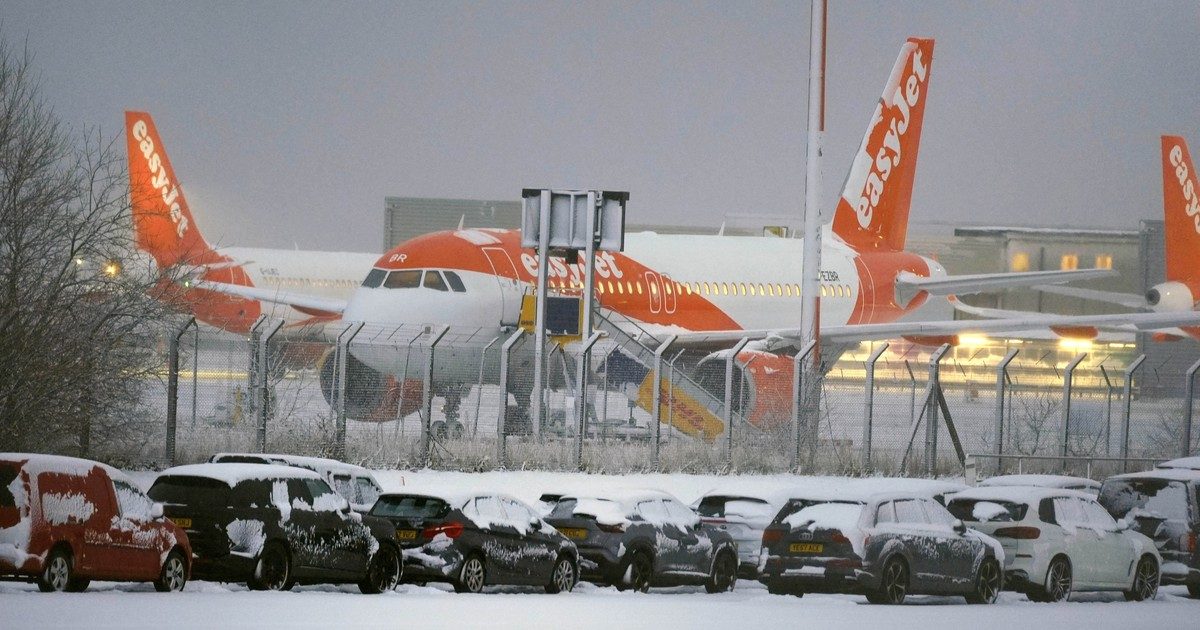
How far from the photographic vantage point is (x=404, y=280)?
3219 centimetres

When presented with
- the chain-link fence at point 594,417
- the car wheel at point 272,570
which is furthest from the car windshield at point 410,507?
the chain-link fence at point 594,417

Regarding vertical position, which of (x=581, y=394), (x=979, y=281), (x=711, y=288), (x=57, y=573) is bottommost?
(x=57, y=573)

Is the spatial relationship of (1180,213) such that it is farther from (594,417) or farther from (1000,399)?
(594,417)

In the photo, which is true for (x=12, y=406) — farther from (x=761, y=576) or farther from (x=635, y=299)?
(x=635, y=299)

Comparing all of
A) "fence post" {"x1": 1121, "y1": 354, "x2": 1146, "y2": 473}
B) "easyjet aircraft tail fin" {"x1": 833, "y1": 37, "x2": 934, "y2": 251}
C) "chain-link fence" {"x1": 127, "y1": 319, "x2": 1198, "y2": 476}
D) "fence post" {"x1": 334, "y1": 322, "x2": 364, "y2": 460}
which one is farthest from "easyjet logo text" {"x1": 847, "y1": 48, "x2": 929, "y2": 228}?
"fence post" {"x1": 334, "y1": 322, "x2": 364, "y2": 460}

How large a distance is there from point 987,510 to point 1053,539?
69 cm

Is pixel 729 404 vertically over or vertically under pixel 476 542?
over

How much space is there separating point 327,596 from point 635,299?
72.3 feet

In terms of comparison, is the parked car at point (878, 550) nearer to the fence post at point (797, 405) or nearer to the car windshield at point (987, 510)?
the car windshield at point (987, 510)

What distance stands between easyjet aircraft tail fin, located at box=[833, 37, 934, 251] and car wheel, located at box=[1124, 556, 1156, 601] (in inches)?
999

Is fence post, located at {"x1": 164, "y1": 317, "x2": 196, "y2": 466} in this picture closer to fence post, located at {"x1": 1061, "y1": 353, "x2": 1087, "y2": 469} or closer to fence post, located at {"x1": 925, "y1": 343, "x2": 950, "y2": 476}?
fence post, located at {"x1": 925, "y1": 343, "x2": 950, "y2": 476}

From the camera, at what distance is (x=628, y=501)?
16438 millimetres

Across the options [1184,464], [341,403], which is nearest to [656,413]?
[341,403]

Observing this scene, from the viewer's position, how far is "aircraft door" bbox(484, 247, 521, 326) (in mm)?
32594
